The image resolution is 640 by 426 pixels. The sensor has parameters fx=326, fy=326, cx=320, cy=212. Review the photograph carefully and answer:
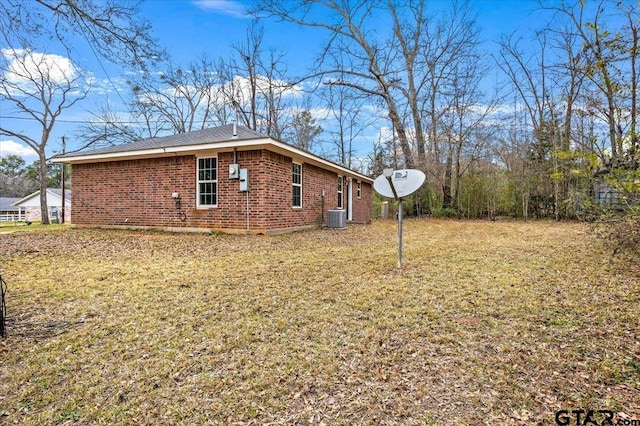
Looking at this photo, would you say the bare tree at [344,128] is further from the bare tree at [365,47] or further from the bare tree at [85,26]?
the bare tree at [85,26]

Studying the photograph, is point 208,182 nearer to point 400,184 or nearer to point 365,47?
point 400,184

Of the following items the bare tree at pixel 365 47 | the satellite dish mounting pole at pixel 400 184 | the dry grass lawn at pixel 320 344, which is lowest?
the dry grass lawn at pixel 320 344

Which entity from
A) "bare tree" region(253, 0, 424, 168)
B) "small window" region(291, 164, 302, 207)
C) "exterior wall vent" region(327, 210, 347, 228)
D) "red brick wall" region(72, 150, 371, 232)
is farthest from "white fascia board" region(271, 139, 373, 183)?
"bare tree" region(253, 0, 424, 168)

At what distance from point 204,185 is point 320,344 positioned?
782cm

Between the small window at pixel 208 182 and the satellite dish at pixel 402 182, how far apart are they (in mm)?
5645

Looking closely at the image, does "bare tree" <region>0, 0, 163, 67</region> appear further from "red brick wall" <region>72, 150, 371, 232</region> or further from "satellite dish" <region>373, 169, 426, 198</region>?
"red brick wall" <region>72, 150, 371, 232</region>

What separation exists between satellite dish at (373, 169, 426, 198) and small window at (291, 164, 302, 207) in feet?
17.9

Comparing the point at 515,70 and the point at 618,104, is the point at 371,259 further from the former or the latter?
the point at 515,70

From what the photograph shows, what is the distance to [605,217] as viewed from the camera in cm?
461

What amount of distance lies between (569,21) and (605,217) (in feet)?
31.5

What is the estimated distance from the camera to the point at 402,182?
4922 mm

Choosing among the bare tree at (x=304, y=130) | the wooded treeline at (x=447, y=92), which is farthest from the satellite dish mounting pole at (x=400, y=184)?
the bare tree at (x=304, y=130)

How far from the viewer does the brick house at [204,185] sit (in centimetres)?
866

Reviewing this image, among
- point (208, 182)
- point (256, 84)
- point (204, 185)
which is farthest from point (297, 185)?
point (256, 84)
